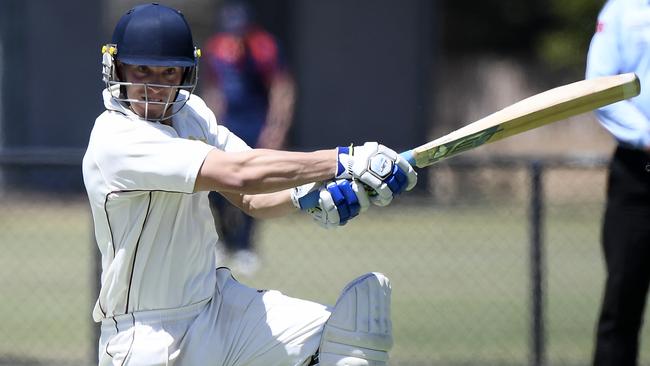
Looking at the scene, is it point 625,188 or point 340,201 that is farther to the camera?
point 625,188

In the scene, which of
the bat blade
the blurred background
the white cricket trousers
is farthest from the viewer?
the blurred background

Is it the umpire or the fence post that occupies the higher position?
the umpire

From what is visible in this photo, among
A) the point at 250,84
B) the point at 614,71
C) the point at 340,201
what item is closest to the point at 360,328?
the point at 340,201

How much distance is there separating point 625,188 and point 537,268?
1447mm

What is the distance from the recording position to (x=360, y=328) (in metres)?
4.23

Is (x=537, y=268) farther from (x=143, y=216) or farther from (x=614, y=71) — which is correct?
(x=143, y=216)

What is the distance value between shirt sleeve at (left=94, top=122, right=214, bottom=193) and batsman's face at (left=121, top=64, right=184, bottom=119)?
96mm

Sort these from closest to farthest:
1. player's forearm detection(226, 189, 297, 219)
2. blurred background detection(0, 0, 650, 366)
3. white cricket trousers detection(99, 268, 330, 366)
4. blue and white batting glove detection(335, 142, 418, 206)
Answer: blue and white batting glove detection(335, 142, 418, 206), white cricket trousers detection(99, 268, 330, 366), player's forearm detection(226, 189, 297, 219), blurred background detection(0, 0, 650, 366)

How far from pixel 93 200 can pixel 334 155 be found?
878mm

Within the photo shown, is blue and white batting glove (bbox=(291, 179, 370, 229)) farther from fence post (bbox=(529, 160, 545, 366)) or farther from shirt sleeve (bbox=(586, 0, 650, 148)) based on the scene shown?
fence post (bbox=(529, 160, 545, 366))

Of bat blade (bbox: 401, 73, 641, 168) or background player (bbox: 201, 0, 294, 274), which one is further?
background player (bbox: 201, 0, 294, 274)

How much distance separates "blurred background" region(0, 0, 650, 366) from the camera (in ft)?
24.1

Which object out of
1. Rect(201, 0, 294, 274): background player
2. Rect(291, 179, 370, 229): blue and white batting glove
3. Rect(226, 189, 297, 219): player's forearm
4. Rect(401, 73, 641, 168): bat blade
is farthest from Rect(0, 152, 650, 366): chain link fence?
Rect(291, 179, 370, 229): blue and white batting glove

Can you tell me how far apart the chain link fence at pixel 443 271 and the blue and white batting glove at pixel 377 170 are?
3.08 metres
